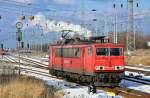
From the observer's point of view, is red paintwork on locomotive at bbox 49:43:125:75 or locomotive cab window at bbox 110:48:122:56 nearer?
red paintwork on locomotive at bbox 49:43:125:75

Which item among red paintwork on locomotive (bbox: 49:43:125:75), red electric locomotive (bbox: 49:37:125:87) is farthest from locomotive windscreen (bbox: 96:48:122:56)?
red paintwork on locomotive (bbox: 49:43:125:75)

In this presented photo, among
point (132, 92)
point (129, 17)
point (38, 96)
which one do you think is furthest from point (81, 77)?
point (129, 17)

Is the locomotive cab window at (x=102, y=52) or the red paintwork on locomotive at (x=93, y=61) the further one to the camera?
the locomotive cab window at (x=102, y=52)

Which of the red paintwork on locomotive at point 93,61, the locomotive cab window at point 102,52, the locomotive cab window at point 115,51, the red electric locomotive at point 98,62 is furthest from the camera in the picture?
the locomotive cab window at point 115,51

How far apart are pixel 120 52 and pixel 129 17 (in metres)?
36.9

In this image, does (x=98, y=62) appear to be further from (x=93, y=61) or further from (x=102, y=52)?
(x=102, y=52)

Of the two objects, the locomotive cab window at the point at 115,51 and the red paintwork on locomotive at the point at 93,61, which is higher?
the locomotive cab window at the point at 115,51

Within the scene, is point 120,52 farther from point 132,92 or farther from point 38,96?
point 38,96

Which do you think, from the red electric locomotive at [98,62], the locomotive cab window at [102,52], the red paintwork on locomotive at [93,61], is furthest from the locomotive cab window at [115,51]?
the locomotive cab window at [102,52]

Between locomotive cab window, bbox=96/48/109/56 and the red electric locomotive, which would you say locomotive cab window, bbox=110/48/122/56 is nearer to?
the red electric locomotive

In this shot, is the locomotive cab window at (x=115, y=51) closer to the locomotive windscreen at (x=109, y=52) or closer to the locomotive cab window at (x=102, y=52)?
the locomotive windscreen at (x=109, y=52)

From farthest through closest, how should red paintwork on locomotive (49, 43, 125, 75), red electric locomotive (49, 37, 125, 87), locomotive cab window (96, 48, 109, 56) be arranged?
locomotive cab window (96, 48, 109, 56), red paintwork on locomotive (49, 43, 125, 75), red electric locomotive (49, 37, 125, 87)

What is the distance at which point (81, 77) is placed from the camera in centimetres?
3097

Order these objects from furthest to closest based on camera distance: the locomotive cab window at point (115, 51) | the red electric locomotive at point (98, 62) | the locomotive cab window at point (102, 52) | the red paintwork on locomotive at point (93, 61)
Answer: the locomotive cab window at point (115, 51)
the locomotive cab window at point (102, 52)
the red paintwork on locomotive at point (93, 61)
the red electric locomotive at point (98, 62)
